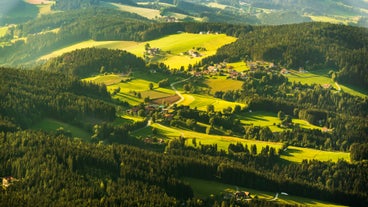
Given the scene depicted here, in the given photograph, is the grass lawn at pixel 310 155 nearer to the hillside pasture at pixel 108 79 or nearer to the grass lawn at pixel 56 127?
the grass lawn at pixel 56 127

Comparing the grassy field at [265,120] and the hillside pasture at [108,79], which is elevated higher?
the grassy field at [265,120]

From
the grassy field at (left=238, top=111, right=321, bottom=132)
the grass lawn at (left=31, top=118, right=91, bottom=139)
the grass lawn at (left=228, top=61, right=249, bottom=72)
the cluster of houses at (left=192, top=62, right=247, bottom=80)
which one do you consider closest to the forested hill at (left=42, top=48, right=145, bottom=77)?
the cluster of houses at (left=192, top=62, right=247, bottom=80)

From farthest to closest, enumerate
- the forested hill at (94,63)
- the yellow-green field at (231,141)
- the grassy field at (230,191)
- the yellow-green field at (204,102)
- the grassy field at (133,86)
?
the forested hill at (94,63) < the grassy field at (133,86) < the yellow-green field at (204,102) < the yellow-green field at (231,141) < the grassy field at (230,191)

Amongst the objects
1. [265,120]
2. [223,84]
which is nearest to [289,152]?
[265,120]

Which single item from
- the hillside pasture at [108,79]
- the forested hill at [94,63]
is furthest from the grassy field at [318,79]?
the hillside pasture at [108,79]

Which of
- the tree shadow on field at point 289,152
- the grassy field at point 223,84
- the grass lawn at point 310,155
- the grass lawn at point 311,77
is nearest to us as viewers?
the grass lawn at point 310,155

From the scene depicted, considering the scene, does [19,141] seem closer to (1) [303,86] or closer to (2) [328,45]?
(1) [303,86]

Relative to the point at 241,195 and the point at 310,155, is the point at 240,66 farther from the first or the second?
the point at 241,195

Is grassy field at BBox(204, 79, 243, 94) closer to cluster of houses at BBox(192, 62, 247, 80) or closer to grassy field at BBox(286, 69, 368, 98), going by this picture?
cluster of houses at BBox(192, 62, 247, 80)
